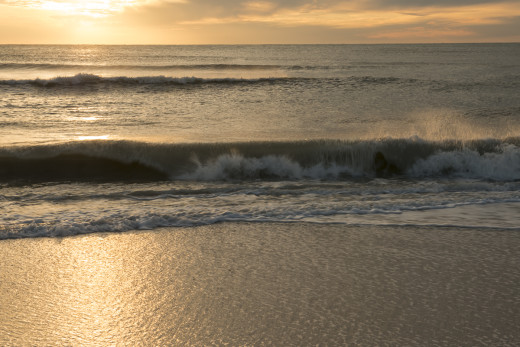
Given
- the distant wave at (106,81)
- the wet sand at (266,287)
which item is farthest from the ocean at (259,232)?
the distant wave at (106,81)

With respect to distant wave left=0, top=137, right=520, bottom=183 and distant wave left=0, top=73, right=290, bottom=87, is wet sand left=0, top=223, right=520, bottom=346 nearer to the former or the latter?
distant wave left=0, top=137, right=520, bottom=183

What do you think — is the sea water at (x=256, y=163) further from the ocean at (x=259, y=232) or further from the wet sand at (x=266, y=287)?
the wet sand at (x=266, y=287)

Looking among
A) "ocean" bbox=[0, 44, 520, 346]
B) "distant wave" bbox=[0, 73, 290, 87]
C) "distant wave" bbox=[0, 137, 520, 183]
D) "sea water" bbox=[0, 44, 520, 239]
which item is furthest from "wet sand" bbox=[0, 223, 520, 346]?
"distant wave" bbox=[0, 73, 290, 87]

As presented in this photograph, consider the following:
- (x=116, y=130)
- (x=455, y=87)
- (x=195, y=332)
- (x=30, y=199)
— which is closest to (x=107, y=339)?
(x=195, y=332)

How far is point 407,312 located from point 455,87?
23747 millimetres

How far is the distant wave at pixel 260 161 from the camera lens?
995 centimetres

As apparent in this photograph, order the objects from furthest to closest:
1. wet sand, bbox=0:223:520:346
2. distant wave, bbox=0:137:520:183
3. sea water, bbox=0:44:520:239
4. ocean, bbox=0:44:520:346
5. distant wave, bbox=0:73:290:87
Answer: distant wave, bbox=0:73:290:87 < distant wave, bbox=0:137:520:183 < sea water, bbox=0:44:520:239 < ocean, bbox=0:44:520:346 < wet sand, bbox=0:223:520:346

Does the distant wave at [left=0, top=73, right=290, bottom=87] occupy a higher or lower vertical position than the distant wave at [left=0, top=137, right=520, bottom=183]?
higher

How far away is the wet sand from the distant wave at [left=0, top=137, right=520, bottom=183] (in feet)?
13.1

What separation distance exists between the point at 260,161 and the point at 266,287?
600 cm

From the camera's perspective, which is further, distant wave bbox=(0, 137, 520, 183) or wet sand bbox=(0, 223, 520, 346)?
distant wave bbox=(0, 137, 520, 183)

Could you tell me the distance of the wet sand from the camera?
373 centimetres

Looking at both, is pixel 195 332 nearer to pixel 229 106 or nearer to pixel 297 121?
pixel 297 121

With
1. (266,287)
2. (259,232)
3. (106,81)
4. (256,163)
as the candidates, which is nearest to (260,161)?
(256,163)
